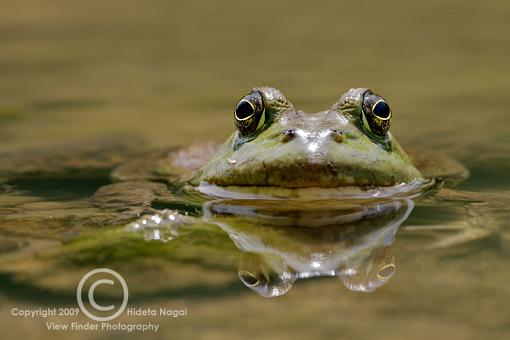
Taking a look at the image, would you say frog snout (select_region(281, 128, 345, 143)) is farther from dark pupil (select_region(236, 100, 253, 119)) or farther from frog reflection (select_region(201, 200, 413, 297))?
dark pupil (select_region(236, 100, 253, 119))

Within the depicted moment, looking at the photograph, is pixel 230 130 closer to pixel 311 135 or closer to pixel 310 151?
Answer: pixel 311 135

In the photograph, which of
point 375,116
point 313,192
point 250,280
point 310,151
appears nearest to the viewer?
point 250,280

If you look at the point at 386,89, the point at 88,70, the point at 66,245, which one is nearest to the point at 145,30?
the point at 88,70

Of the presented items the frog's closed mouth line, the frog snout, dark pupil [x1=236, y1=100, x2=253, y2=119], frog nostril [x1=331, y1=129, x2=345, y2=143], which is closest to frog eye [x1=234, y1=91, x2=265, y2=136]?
dark pupil [x1=236, y1=100, x2=253, y2=119]

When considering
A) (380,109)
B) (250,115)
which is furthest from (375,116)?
(250,115)

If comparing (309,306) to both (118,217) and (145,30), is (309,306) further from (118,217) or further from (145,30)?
(145,30)

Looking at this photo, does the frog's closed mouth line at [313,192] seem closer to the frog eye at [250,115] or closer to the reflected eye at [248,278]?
the frog eye at [250,115]

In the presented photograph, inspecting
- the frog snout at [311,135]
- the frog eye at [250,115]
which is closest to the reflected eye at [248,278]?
the frog snout at [311,135]

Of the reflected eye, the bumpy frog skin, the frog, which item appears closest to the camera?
the reflected eye
